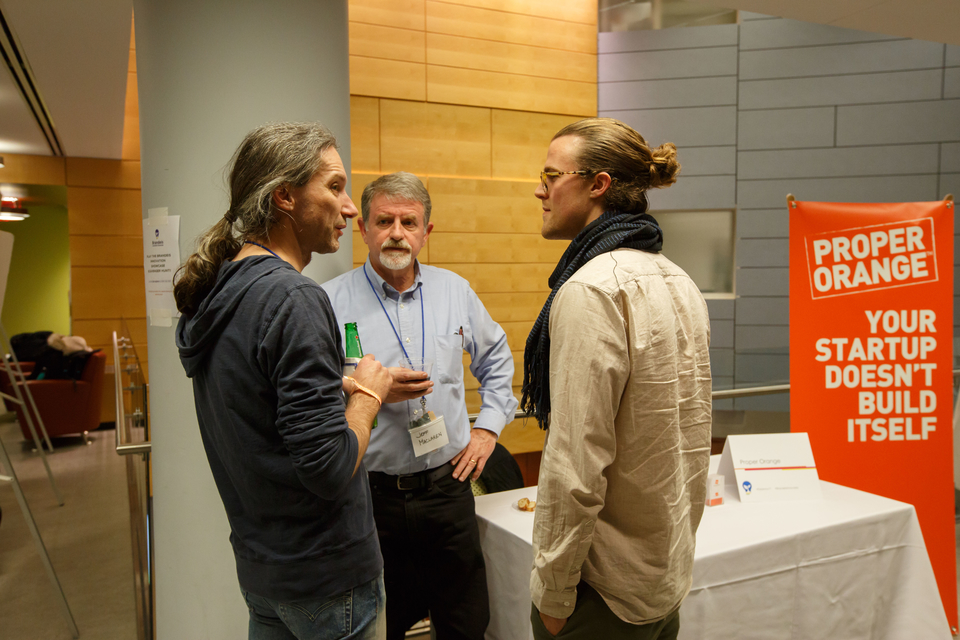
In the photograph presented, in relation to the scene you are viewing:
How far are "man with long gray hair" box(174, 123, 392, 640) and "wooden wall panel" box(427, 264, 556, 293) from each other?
5.06 m

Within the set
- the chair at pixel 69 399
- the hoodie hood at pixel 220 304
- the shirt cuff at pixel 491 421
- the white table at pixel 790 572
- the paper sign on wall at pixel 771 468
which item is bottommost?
the chair at pixel 69 399

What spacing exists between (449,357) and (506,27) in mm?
5429

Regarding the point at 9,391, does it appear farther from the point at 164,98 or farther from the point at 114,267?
the point at 164,98

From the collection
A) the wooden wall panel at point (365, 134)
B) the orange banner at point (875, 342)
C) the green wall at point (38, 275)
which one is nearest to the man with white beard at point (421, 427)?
the orange banner at point (875, 342)

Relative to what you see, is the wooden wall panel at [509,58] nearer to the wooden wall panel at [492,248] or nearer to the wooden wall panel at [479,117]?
the wooden wall panel at [479,117]

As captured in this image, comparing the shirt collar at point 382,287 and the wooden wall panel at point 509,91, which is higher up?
the wooden wall panel at point 509,91

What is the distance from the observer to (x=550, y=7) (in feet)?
21.6

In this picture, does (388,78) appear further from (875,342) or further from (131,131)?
(875,342)

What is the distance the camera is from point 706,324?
4.24 feet

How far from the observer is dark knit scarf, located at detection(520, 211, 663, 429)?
1.22m

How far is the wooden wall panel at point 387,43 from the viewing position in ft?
19.3

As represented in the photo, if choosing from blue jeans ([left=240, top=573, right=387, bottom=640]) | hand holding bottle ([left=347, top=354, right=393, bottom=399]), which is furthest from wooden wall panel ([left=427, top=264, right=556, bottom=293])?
blue jeans ([left=240, top=573, right=387, bottom=640])

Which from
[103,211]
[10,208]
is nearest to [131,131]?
[103,211]

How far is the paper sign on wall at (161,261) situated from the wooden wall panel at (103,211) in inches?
232
